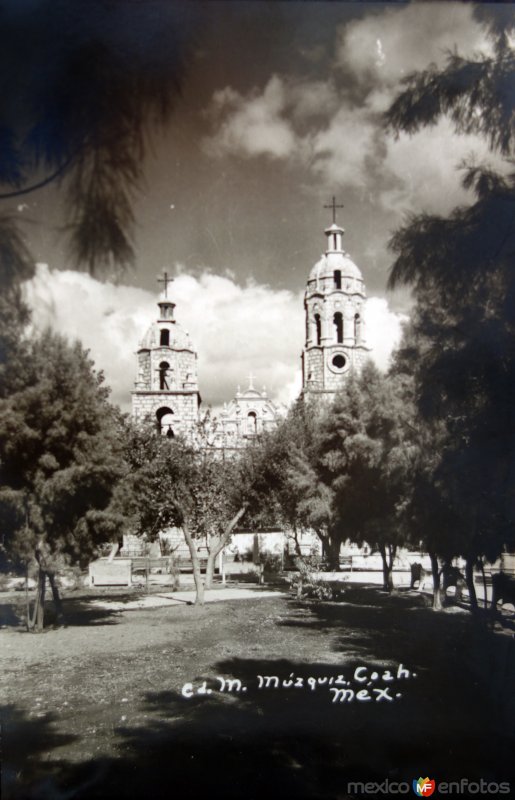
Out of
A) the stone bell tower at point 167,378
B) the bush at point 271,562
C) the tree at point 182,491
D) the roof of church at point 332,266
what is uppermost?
the roof of church at point 332,266

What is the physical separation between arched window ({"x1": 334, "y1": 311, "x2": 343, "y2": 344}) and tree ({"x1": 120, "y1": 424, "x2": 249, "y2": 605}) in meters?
2.31

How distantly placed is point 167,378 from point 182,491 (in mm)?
1754

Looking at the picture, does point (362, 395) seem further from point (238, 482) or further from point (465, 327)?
point (238, 482)

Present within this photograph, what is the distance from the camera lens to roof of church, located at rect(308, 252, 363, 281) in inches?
186

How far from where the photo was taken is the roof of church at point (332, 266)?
4727 millimetres

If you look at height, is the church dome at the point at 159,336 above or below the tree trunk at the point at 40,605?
above

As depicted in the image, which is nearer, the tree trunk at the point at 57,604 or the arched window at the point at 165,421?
the tree trunk at the point at 57,604

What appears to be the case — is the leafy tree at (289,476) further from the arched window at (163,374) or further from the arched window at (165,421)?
the arched window at (163,374)

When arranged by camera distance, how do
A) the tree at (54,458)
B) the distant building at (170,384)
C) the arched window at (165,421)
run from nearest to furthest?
the tree at (54,458) < the distant building at (170,384) < the arched window at (165,421)

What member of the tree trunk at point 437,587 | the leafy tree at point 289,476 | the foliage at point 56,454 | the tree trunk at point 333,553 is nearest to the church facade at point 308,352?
the leafy tree at point 289,476

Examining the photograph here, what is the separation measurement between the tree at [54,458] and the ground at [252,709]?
2.42 ft

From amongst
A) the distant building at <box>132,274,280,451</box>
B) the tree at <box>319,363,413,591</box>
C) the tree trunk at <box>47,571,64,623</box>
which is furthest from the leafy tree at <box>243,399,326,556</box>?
the tree trunk at <box>47,571,64,623</box>

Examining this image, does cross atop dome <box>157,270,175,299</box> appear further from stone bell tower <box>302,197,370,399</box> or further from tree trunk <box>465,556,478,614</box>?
tree trunk <box>465,556,478,614</box>

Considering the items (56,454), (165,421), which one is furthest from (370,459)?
(165,421)
